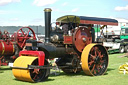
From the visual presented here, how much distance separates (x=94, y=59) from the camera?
9078 millimetres

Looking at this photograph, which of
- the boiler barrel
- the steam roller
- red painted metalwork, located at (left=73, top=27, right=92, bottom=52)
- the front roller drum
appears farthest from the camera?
the boiler barrel

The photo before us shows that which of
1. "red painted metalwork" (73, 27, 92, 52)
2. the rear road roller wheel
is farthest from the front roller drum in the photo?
the rear road roller wheel

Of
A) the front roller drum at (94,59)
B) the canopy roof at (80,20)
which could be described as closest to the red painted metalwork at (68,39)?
the front roller drum at (94,59)

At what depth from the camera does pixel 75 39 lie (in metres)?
9.13

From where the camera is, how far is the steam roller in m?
8.05

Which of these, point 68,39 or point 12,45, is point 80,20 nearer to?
point 68,39

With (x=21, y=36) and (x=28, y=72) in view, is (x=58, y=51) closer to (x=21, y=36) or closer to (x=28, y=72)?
(x=28, y=72)

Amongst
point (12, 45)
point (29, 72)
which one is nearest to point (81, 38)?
point (29, 72)

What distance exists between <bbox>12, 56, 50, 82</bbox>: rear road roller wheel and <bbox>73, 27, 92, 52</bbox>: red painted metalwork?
1.85 m

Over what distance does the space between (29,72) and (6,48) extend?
14.8 ft

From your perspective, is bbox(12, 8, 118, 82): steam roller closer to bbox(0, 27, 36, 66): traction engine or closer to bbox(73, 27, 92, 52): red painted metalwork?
bbox(73, 27, 92, 52): red painted metalwork

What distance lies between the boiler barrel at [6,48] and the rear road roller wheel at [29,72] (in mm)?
3660

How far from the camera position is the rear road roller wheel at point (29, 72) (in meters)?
7.39

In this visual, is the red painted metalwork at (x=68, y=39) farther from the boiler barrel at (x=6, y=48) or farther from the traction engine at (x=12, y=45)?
the boiler barrel at (x=6, y=48)
